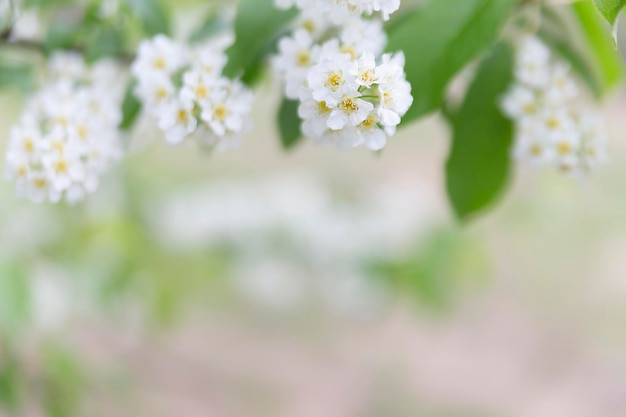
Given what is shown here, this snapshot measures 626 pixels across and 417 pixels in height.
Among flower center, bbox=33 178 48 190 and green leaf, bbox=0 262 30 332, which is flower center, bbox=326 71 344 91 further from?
green leaf, bbox=0 262 30 332

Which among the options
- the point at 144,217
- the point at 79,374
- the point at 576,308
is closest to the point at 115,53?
the point at 79,374

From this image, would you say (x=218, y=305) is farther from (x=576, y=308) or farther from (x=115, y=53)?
(x=115, y=53)

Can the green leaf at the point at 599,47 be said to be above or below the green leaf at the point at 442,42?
above

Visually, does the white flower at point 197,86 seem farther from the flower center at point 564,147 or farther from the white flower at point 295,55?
the flower center at point 564,147

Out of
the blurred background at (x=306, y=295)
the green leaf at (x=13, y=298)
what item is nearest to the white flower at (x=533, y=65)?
the blurred background at (x=306, y=295)

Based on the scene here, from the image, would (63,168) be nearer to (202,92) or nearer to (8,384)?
(202,92)

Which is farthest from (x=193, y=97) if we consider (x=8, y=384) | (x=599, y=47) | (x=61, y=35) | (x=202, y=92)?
(x=8, y=384)

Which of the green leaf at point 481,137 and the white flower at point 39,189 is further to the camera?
the green leaf at point 481,137
